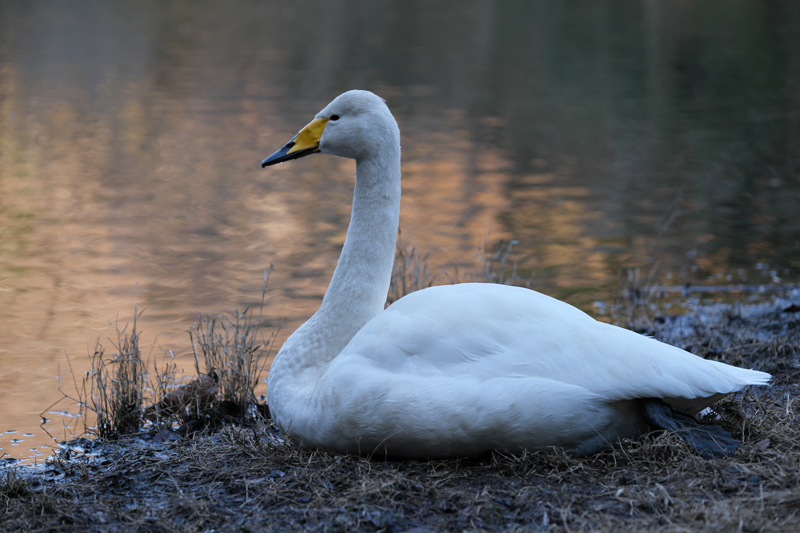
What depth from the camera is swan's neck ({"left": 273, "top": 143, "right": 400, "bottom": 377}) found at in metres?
5.47

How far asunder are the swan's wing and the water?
10.2 feet

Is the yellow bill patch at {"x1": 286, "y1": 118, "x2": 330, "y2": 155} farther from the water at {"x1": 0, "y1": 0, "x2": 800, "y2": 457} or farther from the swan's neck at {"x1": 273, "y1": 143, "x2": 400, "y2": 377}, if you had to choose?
the water at {"x1": 0, "y1": 0, "x2": 800, "y2": 457}

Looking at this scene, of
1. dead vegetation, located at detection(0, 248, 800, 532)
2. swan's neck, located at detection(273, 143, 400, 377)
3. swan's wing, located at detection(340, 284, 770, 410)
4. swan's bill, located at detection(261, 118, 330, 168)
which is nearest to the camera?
dead vegetation, located at detection(0, 248, 800, 532)

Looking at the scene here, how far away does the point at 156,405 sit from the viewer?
649 cm

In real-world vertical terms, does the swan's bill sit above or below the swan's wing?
above

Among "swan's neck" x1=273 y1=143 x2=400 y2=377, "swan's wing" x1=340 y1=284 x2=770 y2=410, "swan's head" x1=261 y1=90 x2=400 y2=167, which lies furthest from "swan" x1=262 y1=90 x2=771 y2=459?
"swan's head" x1=261 y1=90 x2=400 y2=167

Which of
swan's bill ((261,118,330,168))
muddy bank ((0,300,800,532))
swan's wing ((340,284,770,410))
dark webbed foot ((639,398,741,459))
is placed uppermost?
swan's bill ((261,118,330,168))

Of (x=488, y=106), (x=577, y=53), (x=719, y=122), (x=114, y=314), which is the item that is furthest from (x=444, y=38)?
(x=114, y=314)

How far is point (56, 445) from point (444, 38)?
40362mm

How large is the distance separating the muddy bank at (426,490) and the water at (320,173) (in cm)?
186

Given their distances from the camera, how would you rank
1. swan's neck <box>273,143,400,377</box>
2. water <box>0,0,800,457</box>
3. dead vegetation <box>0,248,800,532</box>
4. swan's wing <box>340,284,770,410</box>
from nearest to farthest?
dead vegetation <box>0,248,800,532</box> < swan's wing <box>340,284,770,410</box> < swan's neck <box>273,143,400,377</box> < water <box>0,0,800,457</box>

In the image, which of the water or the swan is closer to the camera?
the swan

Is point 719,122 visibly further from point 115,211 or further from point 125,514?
point 125,514

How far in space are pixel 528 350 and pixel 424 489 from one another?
0.89 meters
